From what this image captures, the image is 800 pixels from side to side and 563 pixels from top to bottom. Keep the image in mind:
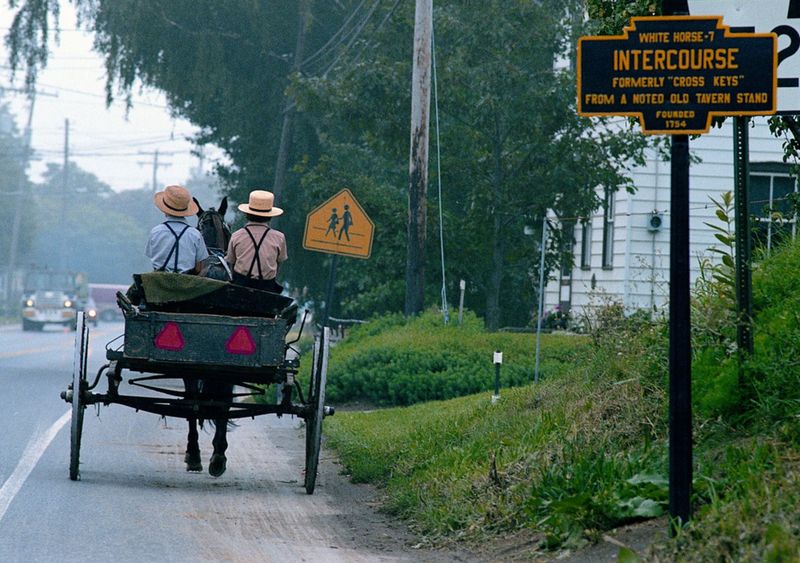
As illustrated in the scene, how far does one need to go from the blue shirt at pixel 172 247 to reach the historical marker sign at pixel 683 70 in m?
5.41

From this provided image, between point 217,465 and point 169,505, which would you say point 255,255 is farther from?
point 169,505

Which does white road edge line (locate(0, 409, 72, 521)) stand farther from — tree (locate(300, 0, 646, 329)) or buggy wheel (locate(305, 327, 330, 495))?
tree (locate(300, 0, 646, 329))

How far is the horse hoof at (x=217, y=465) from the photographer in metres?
11.5

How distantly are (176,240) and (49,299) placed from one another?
56900 mm

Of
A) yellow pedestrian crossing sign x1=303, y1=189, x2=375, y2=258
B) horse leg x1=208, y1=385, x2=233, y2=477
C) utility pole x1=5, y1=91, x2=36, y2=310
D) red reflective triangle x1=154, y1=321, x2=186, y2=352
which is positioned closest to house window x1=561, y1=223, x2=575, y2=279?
yellow pedestrian crossing sign x1=303, y1=189, x2=375, y2=258

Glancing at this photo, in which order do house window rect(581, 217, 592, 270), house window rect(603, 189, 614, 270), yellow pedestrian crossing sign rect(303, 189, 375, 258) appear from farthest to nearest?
house window rect(581, 217, 592, 270) → house window rect(603, 189, 614, 270) → yellow pedestrian crossing sign rect(303, 189, 375, 258)

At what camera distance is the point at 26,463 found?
12047 millimetres

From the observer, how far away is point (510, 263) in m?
28.5

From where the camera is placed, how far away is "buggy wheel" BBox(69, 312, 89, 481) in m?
10.7

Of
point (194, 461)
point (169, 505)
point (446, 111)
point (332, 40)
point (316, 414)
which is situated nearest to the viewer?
point (169, 505)

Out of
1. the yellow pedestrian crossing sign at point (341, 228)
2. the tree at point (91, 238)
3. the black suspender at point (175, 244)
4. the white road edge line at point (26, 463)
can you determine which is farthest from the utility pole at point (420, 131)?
the tree at point (91, 238)

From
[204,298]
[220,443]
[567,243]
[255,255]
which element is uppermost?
[567,243]

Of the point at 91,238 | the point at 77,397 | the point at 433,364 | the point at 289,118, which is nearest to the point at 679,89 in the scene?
the point at 77,397

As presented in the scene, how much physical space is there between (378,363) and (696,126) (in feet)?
46.2
